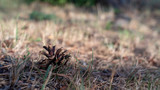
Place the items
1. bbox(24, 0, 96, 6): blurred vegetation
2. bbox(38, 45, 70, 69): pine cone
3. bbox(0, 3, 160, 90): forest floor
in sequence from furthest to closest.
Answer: bbox(24, 0, 96, 6): blurred vegetation, bbox(38, 45, 70, 69): pine cone, bbox(0, 3, 160, 90): forest floor

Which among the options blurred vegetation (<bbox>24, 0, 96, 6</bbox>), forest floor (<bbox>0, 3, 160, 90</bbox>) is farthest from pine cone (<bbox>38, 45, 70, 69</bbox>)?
blurred vegetation (<bbox>24, 0, 96, 6</bbox>)

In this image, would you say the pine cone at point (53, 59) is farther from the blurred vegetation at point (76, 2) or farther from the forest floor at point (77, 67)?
the blurred vegetation at point (76, 2)

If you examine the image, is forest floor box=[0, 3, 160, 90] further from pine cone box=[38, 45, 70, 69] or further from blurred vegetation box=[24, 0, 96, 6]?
blurred vegetation box=[24, 0, 96, 6]

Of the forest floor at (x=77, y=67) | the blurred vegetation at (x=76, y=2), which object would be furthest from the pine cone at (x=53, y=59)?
the blurred vegetation at (x=76, y=2)

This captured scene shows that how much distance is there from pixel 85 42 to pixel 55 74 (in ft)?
6.51

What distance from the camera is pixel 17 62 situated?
6.01ft

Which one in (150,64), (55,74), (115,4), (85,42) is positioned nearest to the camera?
(55,74)

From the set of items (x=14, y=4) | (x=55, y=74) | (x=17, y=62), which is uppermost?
(x=14, y=4)

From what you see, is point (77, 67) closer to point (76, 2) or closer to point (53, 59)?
point (53, 59)

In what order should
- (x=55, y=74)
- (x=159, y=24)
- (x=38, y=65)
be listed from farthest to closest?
1. (x=159, y=24)
2. (x=38, y=65)
3. (x=55, y=74)

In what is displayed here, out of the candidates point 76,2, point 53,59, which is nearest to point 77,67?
point 53,59

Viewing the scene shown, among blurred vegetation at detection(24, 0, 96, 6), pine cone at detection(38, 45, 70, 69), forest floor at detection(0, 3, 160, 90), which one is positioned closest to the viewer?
forest floor at detection(0, 3, 160, 90)

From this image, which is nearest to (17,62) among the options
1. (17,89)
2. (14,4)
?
(17,89)

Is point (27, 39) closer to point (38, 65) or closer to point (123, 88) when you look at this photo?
point (38, 65)
